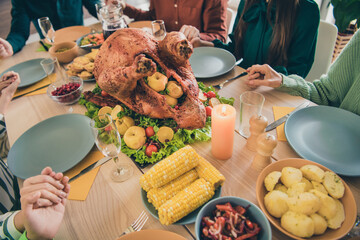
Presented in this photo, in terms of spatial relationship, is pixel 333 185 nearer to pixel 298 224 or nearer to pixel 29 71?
pixel 298 224

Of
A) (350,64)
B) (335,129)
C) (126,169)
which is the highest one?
(350,64)

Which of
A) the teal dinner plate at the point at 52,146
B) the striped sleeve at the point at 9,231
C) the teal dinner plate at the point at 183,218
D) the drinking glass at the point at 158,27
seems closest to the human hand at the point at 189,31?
the drinking glass at the point at 158,27

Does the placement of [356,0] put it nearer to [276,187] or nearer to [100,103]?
[276,187]

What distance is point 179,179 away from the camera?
88 centimetres

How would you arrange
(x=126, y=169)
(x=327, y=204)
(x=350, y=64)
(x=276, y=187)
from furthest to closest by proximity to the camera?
(x=350, y=64) < (x=126, y=169) < (x=276, y=187) < (x=327, y=204)

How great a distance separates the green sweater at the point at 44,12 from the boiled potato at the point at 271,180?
249 centimetres

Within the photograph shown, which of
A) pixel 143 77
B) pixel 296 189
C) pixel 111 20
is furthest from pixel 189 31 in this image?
pixel 296 189

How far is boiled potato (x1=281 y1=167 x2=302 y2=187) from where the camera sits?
0.78 meters

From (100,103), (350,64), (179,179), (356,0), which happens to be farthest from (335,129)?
(356,0)

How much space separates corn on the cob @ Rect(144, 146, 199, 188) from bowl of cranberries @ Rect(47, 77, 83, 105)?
34.0 inches

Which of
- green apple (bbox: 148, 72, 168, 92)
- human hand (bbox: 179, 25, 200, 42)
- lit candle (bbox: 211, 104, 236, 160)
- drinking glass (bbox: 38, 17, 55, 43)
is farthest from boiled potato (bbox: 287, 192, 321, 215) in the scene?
drinking glass (bbox: 38, 17, 55, 43)

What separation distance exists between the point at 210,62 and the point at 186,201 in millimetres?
1141

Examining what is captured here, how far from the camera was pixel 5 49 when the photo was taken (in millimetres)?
1979

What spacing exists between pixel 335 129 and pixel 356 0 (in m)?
2.04
